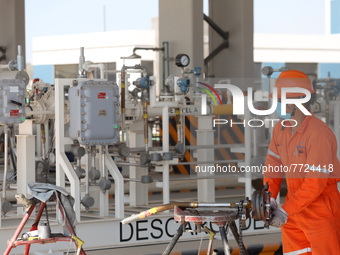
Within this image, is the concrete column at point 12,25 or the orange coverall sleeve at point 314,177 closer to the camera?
the orange coverall sleeve at point 314,177

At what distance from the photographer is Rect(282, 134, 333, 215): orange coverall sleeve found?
3904mm

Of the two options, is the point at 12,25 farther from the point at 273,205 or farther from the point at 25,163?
the point at 273,205

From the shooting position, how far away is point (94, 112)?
667 centimetres

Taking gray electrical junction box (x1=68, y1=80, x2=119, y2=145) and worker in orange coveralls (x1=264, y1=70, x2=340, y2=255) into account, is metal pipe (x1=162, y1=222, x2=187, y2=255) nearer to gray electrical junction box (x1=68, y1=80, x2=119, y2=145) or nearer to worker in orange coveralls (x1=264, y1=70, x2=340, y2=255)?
worker in orange coveralls (x1=264, y1=70, x2=340, y2=255)

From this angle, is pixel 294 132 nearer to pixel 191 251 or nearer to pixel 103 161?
pixel 191 251

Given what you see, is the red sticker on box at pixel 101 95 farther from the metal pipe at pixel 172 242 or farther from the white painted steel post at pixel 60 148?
the metal pipe at pixel 172 242

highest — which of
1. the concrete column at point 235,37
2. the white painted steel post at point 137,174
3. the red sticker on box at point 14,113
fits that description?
the concrete column at point 235,37

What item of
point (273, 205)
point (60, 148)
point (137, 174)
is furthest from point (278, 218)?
point (137, 174)

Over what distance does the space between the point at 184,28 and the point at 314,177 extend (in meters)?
7.57

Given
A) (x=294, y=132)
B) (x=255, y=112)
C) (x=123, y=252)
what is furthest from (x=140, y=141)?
(x=294, y=132)

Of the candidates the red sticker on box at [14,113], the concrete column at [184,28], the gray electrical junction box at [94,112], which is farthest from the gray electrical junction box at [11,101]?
the concrete column at [184,28]

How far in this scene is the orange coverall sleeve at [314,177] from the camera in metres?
3.90

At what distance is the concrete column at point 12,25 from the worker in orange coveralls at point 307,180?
8.68 metres

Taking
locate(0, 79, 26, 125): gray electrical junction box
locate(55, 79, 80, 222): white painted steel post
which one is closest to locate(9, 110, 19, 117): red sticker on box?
locate(0, 79, 26, 125): gray electrical junction box
